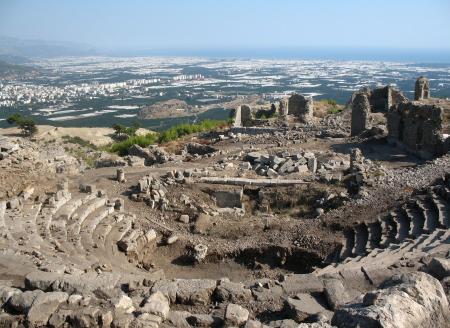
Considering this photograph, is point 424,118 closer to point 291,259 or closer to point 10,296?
point 291,259

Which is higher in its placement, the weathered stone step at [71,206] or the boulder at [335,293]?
the boulder at [335,293]

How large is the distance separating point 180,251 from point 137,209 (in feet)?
10.2

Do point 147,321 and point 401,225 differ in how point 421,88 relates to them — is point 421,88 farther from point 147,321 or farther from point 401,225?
point 147,321

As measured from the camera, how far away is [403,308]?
616 centimetres

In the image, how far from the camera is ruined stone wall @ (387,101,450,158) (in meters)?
23.7

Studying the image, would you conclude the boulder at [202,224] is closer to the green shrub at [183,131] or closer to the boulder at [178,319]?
the boulder at [178,319]

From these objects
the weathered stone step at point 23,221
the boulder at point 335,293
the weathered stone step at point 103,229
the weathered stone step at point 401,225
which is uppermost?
the boulder at point 335,293

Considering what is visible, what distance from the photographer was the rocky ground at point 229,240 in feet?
27.0

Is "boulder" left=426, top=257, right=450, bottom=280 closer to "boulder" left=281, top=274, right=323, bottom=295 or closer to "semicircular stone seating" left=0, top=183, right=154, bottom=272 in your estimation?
"boulder" left=281, top=274, right=323, bottom=295

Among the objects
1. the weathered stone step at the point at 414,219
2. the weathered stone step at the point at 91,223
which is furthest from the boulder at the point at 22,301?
the weathered stone step at the point at 414,219

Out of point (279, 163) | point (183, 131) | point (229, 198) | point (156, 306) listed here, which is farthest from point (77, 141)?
point (156, 306)

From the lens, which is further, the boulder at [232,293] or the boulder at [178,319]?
the boulder at [232,293]

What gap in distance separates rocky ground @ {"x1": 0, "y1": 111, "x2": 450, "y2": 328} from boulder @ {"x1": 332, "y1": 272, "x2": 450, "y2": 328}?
0.02m

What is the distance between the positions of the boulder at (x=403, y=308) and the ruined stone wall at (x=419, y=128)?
18.5 metres
